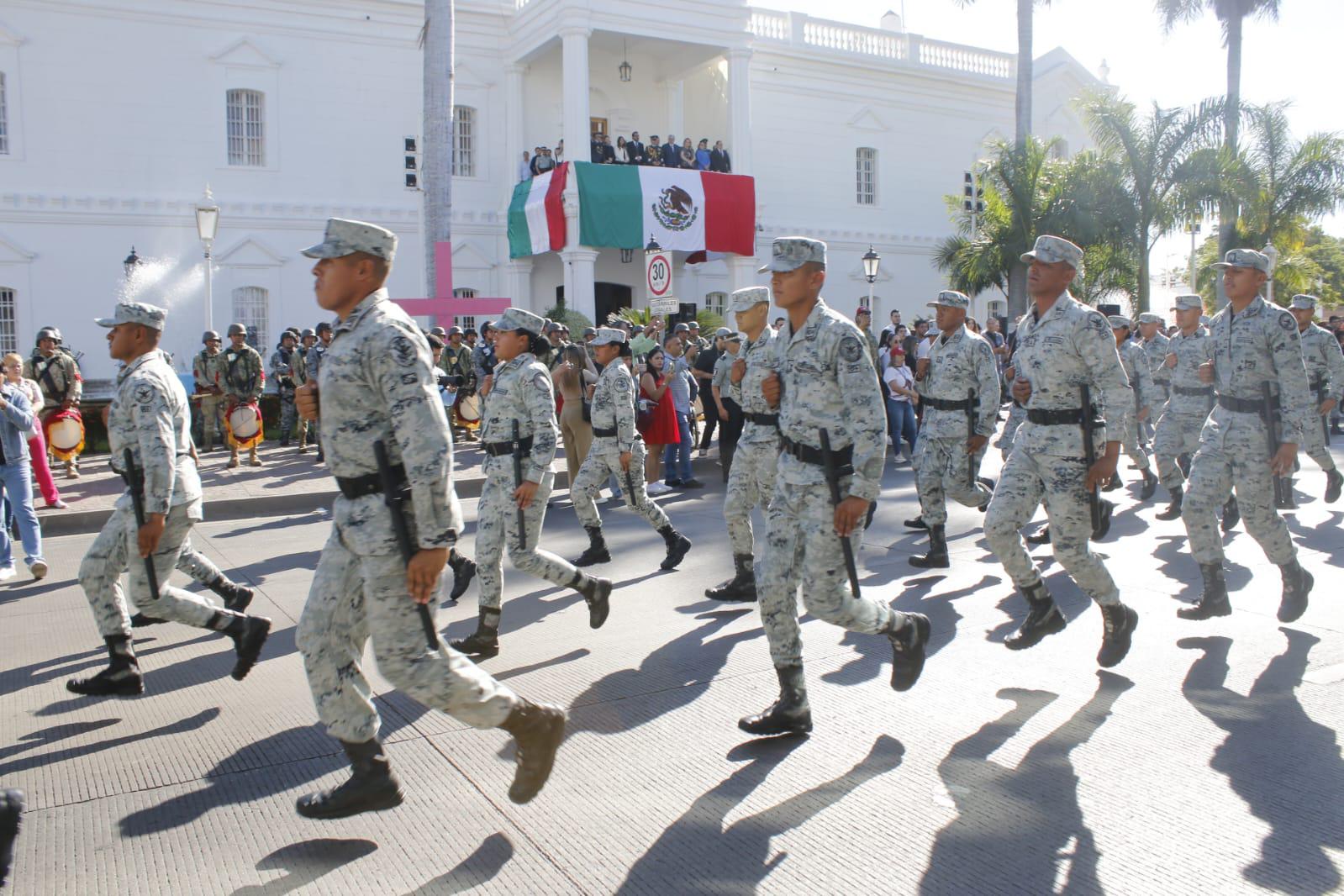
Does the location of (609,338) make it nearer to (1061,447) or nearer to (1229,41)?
(1061,447)

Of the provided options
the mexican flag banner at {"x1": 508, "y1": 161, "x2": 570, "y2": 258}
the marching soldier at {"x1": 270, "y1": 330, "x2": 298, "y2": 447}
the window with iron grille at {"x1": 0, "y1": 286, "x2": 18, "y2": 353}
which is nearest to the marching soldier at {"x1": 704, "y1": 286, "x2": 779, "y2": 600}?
the marching soldier at {"x1": 270, "y1": 330, "x2": 298, "y2": 447}

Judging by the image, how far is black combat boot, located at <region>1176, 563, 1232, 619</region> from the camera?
20.1 feet

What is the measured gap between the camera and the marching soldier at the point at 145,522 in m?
5.11

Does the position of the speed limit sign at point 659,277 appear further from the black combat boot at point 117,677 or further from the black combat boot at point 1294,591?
the black combat boot at point 117,677

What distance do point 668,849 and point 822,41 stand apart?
101 feet

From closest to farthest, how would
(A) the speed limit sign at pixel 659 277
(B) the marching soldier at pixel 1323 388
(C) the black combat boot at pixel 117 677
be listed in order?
(C) the black combat boot at pixel 117 677 < (B) the marching soldier at pixel 1323 388 < (A) the speed limit sign at pixel 659 277

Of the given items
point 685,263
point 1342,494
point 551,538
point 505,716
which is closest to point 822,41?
point 685,263

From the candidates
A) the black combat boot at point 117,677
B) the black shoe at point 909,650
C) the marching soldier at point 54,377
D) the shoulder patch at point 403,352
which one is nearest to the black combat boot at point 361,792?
the shoulder patch at point 403,352

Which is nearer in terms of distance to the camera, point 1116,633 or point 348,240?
point 348,240

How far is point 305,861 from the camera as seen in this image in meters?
3.54

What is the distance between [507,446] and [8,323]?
21207 millimetres

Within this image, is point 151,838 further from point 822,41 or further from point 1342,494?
point 822,41

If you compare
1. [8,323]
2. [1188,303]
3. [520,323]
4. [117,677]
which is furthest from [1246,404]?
[8,323]

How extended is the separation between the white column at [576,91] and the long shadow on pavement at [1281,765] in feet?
70.3
